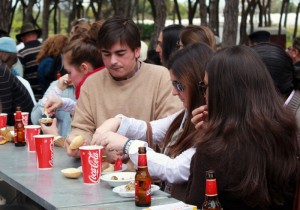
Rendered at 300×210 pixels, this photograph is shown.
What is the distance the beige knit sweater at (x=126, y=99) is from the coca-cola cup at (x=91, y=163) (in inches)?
46.1

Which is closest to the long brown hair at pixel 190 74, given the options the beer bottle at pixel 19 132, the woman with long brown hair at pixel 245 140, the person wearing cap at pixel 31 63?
the woman with long brown hair at pixel 245 140

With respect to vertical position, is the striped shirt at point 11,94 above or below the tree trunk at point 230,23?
above

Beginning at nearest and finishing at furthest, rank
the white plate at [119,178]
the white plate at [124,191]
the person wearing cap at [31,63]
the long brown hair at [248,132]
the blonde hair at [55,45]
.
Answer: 1. the long brown hair at [248,132]
2. the white plate at [124,191]
3. the white plate at [119,178]
4. the blonde hair at [55,45]
5. the person wearing cap at [31,63]

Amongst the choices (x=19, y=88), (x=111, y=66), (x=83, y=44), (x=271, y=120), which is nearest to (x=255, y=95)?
(x=271, y=120)

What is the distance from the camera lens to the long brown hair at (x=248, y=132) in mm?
3520

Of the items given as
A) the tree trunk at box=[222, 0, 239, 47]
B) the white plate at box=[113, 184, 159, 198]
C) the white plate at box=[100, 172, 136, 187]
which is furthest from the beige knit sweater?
the tree trunk at box=[222, 0, 239, 47]

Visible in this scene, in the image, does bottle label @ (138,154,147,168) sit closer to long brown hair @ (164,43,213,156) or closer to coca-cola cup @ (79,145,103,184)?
coca-cola cup @ (79,145,103,184)

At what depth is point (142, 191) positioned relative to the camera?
11.8 feet

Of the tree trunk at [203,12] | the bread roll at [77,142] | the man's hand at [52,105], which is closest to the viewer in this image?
the bread roll at [77,142]

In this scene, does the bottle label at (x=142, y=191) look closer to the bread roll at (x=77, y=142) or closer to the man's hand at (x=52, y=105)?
the bread roll at (x=77, y=142)

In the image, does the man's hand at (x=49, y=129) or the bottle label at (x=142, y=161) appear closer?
the bottle label at (x=142, y=161)

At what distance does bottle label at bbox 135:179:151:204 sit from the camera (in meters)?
3.58

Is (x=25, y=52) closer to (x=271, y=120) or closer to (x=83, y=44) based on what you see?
(x=83, y=44)

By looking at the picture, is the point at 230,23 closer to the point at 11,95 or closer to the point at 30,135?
the point at 11,95
